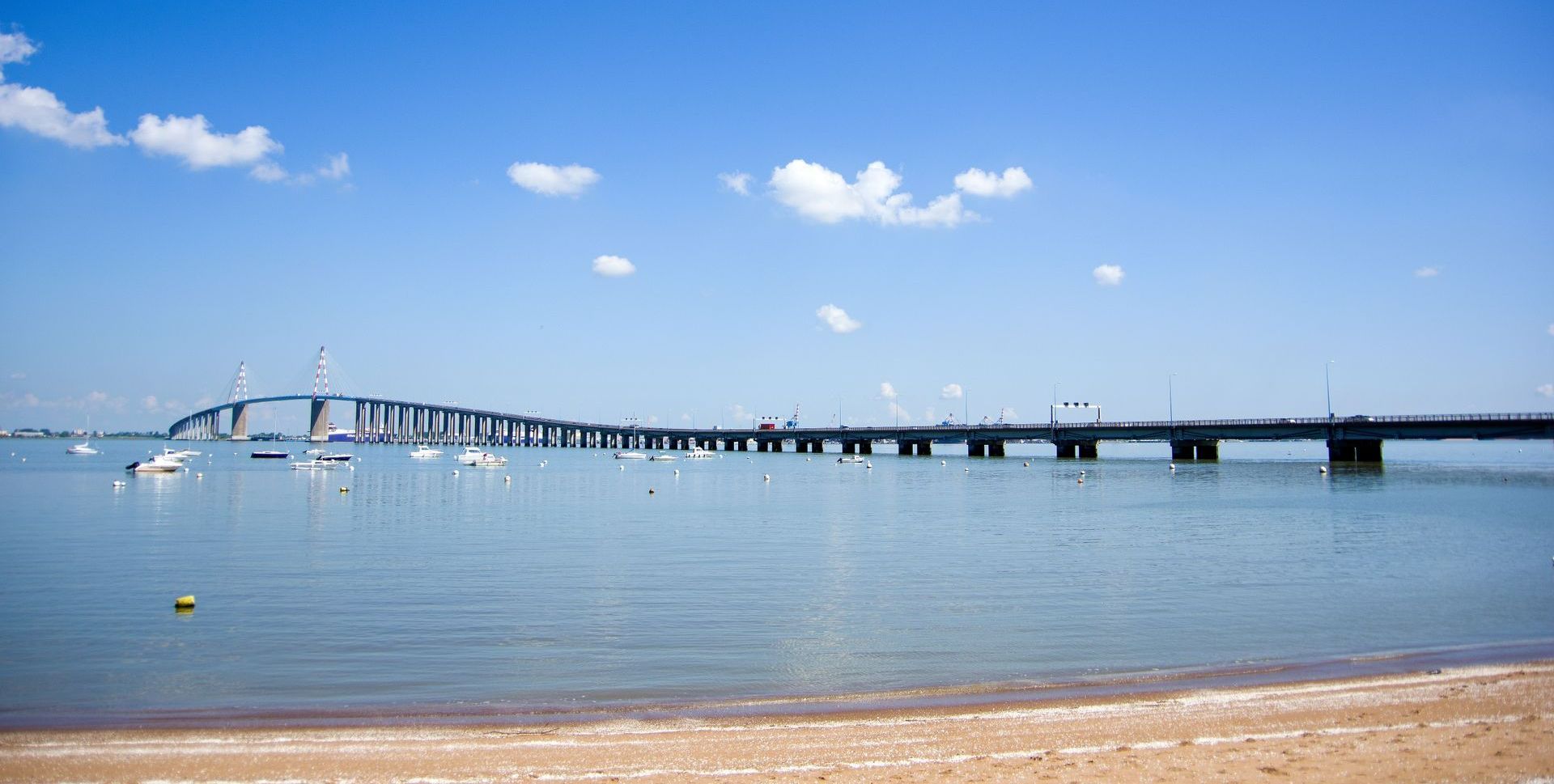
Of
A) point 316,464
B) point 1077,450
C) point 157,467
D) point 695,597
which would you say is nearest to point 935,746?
point 695,597

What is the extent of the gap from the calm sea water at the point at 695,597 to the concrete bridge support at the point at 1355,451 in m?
63.9

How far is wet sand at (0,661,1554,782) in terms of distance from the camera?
10609 mm

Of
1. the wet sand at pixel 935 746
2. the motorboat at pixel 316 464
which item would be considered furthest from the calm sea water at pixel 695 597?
the motorboat at pixel 316 464

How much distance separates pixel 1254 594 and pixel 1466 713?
39.7 ft

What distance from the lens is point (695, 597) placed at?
24.1 m

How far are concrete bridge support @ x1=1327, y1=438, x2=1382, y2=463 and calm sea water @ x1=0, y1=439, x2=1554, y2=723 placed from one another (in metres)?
63.9

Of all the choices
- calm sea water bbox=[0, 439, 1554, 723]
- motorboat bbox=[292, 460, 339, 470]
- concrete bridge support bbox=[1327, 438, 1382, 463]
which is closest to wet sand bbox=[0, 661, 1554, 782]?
calm sea water bbox=[0, 439, 1554, 723]

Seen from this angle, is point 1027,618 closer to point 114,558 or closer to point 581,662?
point 581,662

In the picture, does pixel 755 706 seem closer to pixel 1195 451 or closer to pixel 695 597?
pixel 695 597

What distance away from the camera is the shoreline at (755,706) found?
13445 mm

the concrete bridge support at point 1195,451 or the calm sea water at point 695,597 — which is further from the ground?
the concrete bridge support at point 1195,451

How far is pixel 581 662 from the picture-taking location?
17.1 metres

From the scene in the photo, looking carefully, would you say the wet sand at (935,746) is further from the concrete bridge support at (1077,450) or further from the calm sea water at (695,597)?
the concrete bridge support at (1077,450)

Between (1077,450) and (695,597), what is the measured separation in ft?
447
